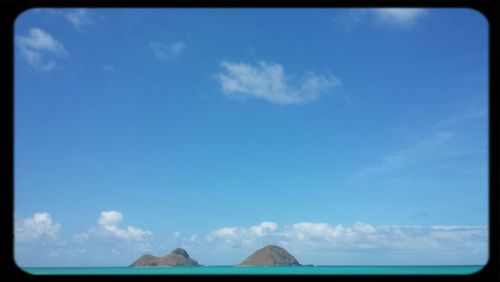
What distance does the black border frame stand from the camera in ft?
6.67
